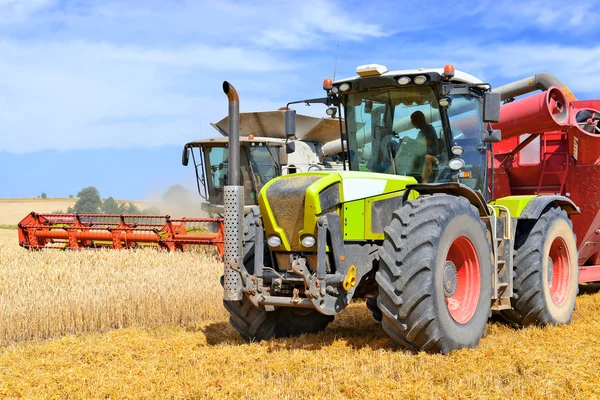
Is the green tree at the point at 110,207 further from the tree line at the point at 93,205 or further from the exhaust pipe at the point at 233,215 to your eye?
the exhaust pipe at the point at 233,215

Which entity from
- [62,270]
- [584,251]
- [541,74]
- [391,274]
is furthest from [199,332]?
[541,74]

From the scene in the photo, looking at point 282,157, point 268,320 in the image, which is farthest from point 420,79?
point 282,157

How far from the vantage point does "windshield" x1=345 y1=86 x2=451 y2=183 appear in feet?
19.4

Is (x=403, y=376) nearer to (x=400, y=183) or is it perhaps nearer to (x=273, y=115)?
(x=400, y=183)

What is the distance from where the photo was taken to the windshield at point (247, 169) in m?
13.8

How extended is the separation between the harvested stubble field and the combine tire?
6.2 inches

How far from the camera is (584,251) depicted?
811 cm

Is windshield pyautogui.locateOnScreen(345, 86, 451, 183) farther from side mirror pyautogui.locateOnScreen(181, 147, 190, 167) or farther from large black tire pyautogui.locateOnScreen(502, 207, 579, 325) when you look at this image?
side mirror pyautogui.locateOnScreen(181, 147, 190, 167)

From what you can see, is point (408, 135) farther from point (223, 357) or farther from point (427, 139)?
point (223, 357)

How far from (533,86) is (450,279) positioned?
14.7 ft

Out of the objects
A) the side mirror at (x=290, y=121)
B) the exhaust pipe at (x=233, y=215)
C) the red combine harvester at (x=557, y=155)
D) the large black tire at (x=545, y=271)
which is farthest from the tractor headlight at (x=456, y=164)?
the red combine harvester at (x=557, y=155)

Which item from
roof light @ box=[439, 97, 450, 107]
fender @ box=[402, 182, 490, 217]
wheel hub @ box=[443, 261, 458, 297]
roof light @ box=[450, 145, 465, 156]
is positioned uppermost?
roof light @ box=[439, 97, 450, 107]

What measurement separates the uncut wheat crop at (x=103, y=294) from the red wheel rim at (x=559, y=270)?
3.54 m

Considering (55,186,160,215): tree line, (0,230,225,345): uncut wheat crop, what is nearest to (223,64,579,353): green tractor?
(0,230,225,345): uncut wheat crop
